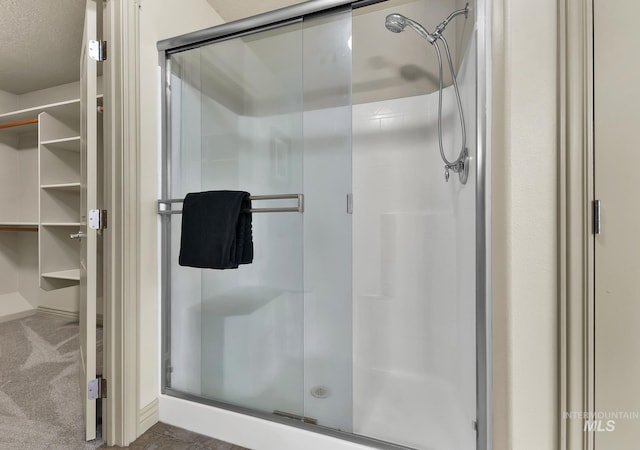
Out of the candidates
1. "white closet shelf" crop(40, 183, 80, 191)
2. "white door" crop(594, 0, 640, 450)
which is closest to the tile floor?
"white door" crop(594, 0, 640, 450)

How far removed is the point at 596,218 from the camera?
72cm

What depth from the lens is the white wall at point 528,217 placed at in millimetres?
768

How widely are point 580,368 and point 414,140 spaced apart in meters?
1.32

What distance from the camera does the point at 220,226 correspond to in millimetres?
1245

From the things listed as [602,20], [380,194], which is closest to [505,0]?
[602,20]

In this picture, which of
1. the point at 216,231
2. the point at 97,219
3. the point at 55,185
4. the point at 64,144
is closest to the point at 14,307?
the point at 55,185

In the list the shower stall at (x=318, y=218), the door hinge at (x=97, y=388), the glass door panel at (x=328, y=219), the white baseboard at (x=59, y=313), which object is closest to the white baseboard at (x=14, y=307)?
the white baseboard at (x=59, y=313)

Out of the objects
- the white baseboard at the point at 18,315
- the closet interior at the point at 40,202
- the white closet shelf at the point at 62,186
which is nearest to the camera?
the white closet shelf at the point at 62,186

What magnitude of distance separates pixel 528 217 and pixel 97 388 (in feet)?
5.76

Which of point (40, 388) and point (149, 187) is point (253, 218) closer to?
point (149, 187)

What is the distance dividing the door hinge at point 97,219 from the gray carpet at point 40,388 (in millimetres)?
922

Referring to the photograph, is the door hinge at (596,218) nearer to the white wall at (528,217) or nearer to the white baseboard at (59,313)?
the white wall at (528,217)

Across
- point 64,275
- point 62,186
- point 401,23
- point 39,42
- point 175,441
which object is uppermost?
point 39,42

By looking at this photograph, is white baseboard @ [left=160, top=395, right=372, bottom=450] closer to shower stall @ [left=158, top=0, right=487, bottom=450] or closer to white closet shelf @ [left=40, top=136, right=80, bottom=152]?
shower stall @ [left=158, top=0, right=487, bottom=450]
